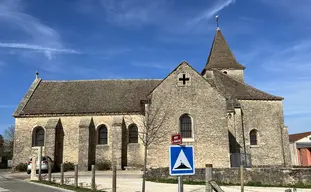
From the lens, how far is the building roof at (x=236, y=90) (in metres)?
28.8

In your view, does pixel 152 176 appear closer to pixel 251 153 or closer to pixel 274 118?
pixel 251 153

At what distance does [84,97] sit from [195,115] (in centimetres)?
1312

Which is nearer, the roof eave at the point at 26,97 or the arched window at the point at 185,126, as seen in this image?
the arched window at the point at 185,126

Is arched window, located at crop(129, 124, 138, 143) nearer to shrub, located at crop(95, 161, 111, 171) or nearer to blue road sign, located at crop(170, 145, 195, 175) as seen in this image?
shrub, located at crop(95, 161, 111, 171)

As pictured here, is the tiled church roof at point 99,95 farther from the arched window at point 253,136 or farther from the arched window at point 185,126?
the arched window at point 185,126

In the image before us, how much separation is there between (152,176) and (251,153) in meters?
13.3

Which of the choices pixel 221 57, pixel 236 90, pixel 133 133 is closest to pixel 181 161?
pixel 133 133

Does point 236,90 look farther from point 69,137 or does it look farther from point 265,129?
point 69,137

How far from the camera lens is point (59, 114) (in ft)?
96.3

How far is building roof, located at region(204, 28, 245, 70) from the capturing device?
35656 millimetres

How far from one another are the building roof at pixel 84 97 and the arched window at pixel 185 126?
6.53 meters

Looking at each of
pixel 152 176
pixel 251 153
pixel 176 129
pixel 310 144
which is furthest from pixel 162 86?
pixel 310 144

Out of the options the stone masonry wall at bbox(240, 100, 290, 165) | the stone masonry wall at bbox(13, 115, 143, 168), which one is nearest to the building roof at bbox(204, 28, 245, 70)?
the stone masonry wall at bbox(240, 100, 290, 165)

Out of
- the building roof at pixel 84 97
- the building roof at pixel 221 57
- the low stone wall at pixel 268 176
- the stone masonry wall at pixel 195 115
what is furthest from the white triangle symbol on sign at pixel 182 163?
the building roof at pixel 221 57
